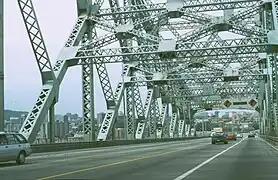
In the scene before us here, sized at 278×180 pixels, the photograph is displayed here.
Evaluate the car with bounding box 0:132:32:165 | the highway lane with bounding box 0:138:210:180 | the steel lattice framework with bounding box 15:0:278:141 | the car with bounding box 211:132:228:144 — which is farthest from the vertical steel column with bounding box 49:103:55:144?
the car with bounding box 211:132:228:144

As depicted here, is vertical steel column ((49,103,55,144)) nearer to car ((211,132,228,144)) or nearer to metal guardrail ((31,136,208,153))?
metal guardrail ((31,136,208,153))

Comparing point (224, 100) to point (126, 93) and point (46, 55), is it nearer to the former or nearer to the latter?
point (126, 93)

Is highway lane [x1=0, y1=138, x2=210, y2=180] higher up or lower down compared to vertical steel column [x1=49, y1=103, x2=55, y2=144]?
lower down

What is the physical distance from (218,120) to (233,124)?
859 centimetres

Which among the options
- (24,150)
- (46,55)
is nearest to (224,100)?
(46,55)

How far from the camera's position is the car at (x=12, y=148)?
914 inches

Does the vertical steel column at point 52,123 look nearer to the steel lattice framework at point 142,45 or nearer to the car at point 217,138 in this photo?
the steel lattice framework at point 142,45

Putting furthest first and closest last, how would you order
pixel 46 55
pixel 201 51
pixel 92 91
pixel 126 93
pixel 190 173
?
pixel 126 93 < pixel 92 91 < pixel 201 51 < pixel 46 55 < pixel 190 173

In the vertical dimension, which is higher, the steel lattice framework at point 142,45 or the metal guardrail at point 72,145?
the steel lattice framework at point 142,45

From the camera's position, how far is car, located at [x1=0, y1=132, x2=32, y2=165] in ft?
76.1

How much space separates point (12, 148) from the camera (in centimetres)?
2370

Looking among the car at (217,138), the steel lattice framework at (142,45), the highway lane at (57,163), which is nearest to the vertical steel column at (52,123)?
the steel lattice framework at (142,45)

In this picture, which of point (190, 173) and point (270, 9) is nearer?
point (190, 173)

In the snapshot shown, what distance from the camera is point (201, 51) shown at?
4216cm
